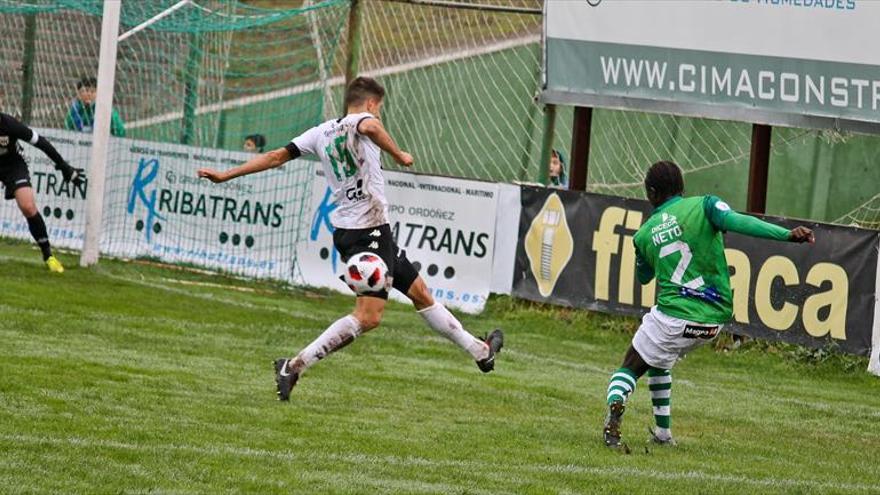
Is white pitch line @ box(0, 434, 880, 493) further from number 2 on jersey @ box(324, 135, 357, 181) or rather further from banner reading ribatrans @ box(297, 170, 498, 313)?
banner reading ribatrans @ box(297, 170, 498, 313)

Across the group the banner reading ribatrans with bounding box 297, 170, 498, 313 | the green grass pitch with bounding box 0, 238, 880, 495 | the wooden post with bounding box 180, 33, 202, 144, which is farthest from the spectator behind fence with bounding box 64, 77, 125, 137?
the green grass pitch with bounding box 0, 238, 880, 495

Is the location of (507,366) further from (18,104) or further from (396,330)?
(18,104)

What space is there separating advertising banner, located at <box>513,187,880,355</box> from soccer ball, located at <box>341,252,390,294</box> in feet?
18.2

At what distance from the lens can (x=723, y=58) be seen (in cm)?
1644

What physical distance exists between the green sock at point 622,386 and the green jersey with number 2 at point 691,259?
17.2 inches

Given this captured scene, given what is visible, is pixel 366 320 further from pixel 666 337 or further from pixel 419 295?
pixel 666 337

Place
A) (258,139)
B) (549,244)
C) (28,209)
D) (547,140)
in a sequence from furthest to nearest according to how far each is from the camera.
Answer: (258,139) → (547,140) → (28,209) → (549,244)

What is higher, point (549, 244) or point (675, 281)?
point (549, 244)

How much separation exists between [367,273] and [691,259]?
2.03m

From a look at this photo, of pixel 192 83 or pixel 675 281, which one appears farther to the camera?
pixel 192 83

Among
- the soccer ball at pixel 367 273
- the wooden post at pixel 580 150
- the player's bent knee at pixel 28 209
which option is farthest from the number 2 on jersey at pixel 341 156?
the player's bent knee at pixel 28 209

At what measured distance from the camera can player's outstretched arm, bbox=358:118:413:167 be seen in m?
10.2

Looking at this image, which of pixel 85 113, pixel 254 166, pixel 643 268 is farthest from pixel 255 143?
pixel 643 268

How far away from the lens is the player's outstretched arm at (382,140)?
10188mm
